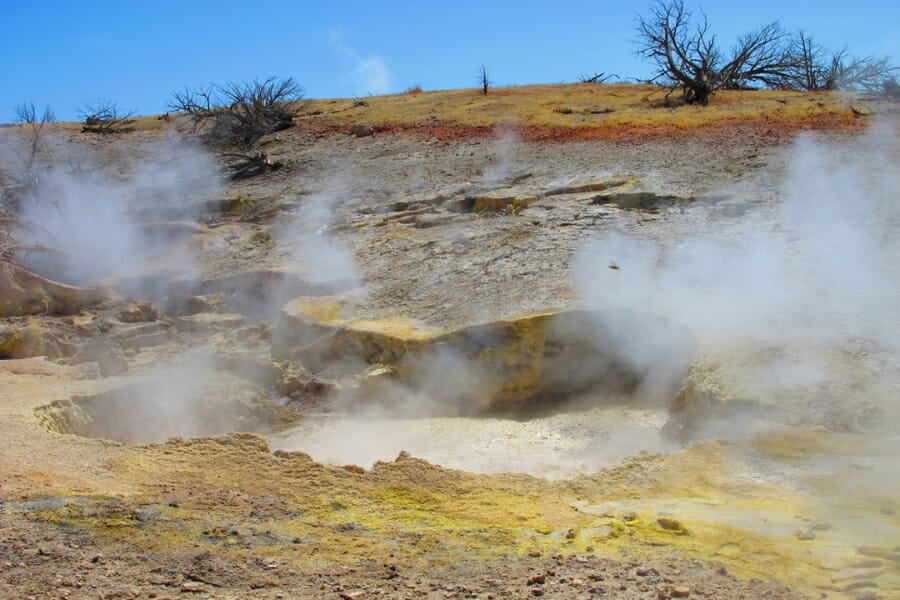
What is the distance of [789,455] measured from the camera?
346 centimetres

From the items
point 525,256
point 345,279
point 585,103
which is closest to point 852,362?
point 525,256

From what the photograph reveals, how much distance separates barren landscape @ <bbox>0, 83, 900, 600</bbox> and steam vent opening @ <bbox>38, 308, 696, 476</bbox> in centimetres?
2

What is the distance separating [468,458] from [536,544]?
1880 millimetres

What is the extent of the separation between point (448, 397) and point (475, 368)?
10.5 inches

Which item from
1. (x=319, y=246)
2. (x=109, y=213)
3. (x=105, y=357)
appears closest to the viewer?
(x=105, y=357)

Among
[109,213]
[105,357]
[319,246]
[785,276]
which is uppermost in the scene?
[109,213]

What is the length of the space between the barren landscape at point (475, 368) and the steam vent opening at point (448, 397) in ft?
0.08

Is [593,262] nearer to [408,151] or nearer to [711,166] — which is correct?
[711,166]

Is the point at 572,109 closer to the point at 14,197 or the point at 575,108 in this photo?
the point at 575,108

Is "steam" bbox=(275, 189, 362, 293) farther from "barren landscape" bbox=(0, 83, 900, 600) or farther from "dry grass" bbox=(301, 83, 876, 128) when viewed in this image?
"dry grass" bbox=(301, 83, 876, 128)

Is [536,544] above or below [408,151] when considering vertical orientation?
below

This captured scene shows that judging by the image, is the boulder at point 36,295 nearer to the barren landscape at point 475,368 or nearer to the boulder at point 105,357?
the barren landscape at point 475,368

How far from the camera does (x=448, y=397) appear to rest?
557cm

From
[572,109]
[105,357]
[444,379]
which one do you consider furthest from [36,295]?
[572,109]
